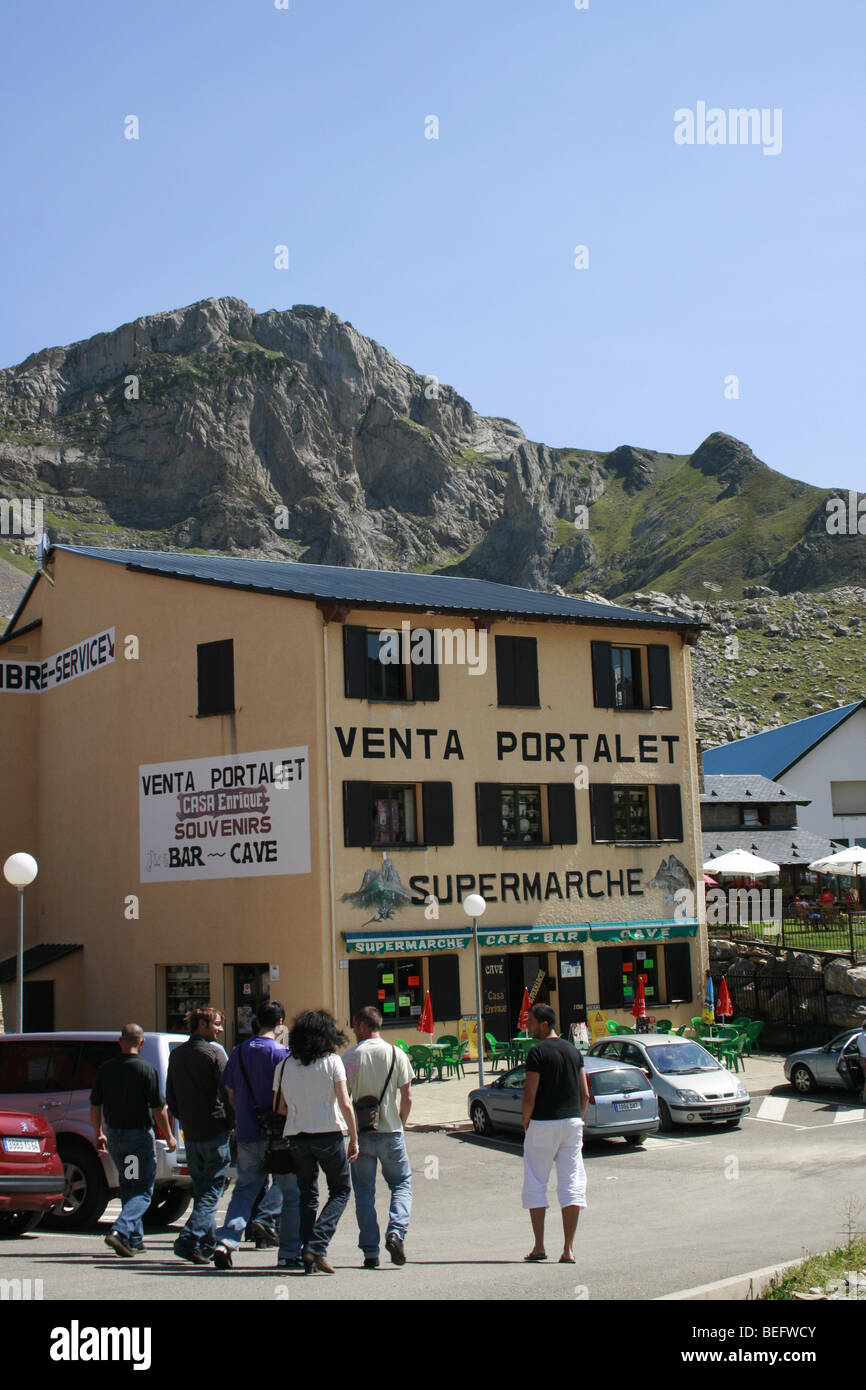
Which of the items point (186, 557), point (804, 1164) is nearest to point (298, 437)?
point (186, 557)

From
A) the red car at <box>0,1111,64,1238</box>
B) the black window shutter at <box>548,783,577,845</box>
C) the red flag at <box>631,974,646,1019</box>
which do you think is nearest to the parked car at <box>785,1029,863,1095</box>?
the red flag at <box>631,974,646,1019</box>

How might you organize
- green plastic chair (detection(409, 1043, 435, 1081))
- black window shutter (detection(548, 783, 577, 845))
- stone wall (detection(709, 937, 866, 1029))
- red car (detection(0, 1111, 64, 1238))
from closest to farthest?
red car (detection(0, 1111, 64, 1238)), green plastic chair (detection(409, 1043, 435, 1081)), stone wall (detection(709, 937, 866, 1029)), black window shutter (detection(548, 783, 577, 845))

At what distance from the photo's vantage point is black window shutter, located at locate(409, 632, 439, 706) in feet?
88.9

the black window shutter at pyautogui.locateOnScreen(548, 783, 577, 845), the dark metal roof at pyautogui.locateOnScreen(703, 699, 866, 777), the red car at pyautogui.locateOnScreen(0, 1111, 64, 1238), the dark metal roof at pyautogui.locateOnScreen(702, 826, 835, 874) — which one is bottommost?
the red car at pyautogui.locateOnScreen(0, 1111, 64, 1238)

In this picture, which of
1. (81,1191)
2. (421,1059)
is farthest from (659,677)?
(81,1191)

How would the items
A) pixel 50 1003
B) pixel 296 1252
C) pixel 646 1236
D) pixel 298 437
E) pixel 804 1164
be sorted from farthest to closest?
pixel 298 437, pixel 50 1003, pixel 804 1164, pixel 646 1236, pixel 296 1252

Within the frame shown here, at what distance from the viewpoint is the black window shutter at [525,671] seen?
28.6m

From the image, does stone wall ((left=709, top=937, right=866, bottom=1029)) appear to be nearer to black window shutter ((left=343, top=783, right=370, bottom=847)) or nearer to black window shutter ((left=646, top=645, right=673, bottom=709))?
black window shutter ((left=646, top=645, right=673, bottom=709))

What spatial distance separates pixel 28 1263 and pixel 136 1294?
6.51 ft

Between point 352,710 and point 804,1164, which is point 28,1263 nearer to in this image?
point 804,1164

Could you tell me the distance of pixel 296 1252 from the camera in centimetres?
954

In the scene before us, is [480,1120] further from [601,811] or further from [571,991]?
[601,811]

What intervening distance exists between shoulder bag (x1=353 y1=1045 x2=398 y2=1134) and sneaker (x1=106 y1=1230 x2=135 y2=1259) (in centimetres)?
214

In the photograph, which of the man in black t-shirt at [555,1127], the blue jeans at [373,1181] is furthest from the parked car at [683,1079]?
the blue jeans at [373,1181]
